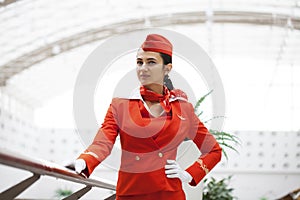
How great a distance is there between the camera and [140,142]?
84.1 inches

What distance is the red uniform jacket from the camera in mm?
2119

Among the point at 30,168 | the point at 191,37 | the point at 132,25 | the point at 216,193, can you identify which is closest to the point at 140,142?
the point at 30,168

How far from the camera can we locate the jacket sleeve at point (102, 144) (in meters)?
2.04

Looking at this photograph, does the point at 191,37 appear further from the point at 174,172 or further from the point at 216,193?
the point at 174,172

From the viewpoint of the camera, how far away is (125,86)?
2631mm

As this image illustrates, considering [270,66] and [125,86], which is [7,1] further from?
[125,86]

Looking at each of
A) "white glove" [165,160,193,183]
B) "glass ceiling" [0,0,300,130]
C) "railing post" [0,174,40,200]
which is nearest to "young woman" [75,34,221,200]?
"white glove" [165,160,193,183]

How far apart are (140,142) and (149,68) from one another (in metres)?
0.26

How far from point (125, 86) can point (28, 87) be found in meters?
23.7

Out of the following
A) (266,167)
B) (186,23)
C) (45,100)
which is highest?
(186,23)

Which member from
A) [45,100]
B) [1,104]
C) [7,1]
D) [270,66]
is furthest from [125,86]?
[45,100]

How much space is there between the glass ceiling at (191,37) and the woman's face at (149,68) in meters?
16.1

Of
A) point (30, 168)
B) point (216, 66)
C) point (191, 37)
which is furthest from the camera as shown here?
point (216, 66)

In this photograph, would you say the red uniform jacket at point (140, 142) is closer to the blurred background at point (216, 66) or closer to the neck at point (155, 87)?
the neck at point (155, 87)
